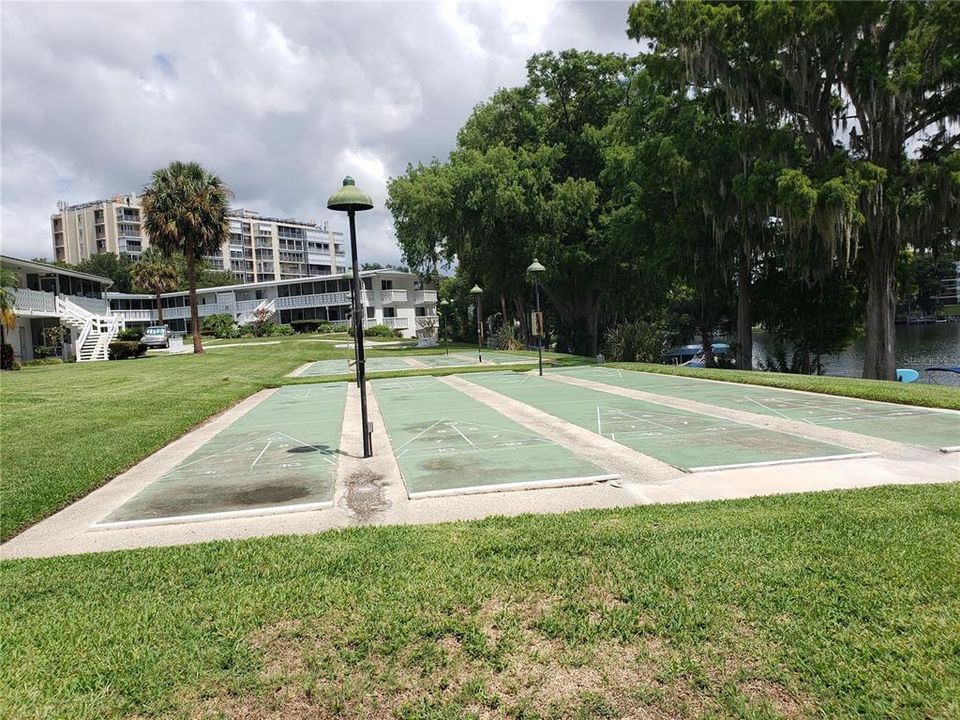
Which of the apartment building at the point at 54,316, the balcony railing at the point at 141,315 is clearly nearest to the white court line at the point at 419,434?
the apartment building at the point at 54,316

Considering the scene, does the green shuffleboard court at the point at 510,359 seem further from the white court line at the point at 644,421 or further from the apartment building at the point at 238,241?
the apartment building at the point at 238,241

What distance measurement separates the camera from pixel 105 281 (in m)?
44.7

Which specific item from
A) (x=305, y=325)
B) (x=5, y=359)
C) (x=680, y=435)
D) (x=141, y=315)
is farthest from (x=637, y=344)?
(x=141, y=315)

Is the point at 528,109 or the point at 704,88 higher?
the point at 528,109

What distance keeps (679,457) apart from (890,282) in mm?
17686

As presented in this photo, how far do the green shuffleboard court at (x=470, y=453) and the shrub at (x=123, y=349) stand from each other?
2884 cm

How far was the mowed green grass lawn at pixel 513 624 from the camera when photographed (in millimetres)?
2811

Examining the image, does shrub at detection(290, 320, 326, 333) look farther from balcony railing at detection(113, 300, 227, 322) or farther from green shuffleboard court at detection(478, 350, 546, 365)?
green shuffleboard court at detection(478, 350, 546, 365)

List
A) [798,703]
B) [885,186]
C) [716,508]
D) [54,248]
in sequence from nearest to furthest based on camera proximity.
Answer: [798,703] < [716,508] < [885,186] < [54,248]

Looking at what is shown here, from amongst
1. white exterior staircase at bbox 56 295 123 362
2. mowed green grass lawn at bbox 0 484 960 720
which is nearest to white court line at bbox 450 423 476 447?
mowed green grass lawn at bbox 0 484 960 720

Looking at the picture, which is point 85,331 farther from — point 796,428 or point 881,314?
point 881,314

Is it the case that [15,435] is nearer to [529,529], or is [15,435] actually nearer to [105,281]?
[529,529]

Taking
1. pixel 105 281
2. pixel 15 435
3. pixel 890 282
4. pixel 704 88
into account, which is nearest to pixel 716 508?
pixel 15 435

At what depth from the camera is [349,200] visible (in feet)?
23.7
